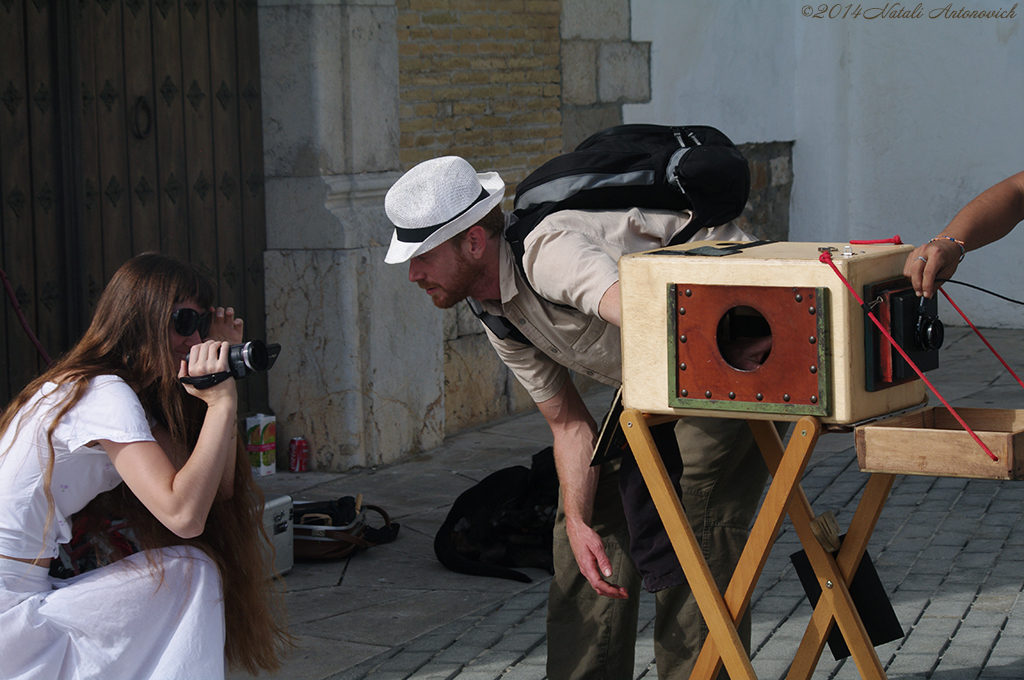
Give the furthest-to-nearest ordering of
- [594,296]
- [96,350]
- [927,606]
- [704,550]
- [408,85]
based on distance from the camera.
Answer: [408,85] < [927,606] < [704,550] < [96,350] < [594,296]

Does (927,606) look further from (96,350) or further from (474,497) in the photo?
(96,350)

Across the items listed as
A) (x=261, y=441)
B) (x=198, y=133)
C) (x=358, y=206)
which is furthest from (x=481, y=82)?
(x=261, y=441)

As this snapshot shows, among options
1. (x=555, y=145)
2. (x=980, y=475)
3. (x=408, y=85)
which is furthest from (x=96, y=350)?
(x=555, y=145)

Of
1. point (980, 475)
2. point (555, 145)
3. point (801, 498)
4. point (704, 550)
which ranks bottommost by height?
point (704, 550)

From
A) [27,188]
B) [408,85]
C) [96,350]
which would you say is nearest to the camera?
[96,350]

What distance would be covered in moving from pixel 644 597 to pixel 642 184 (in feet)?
5.91

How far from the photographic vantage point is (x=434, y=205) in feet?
9.66

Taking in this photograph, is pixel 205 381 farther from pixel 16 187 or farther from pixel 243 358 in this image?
pixel 16 187

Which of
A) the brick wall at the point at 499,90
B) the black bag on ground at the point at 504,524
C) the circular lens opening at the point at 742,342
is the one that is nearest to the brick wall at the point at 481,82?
the brick wall at the point at 499,90

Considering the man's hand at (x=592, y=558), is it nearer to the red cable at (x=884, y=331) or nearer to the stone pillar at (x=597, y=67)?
the red cable at (x=884, y=331)

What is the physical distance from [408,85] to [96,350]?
13.0 ft

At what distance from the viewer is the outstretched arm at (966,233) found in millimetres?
2418

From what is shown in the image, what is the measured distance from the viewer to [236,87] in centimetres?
611

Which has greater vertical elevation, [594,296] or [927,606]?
[594,296]
